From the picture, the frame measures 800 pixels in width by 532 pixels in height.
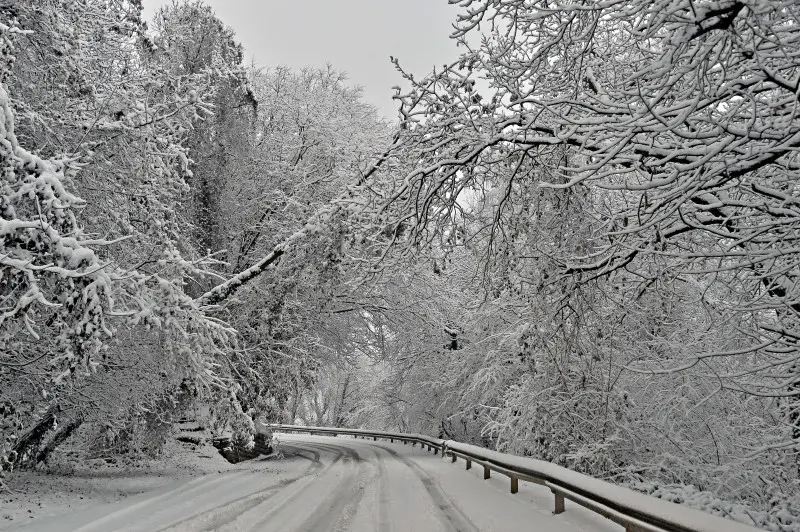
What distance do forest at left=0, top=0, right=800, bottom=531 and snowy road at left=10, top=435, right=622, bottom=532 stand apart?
1.52 meters

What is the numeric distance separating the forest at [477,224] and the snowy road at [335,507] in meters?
1.52

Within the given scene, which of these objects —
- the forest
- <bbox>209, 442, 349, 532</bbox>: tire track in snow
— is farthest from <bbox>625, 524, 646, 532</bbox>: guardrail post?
<bbox>209, 442, 349, 532</bbox>: tire track in snow

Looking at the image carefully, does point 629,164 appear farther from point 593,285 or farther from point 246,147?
point 246,147

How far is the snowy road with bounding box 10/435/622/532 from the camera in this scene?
7762 mm

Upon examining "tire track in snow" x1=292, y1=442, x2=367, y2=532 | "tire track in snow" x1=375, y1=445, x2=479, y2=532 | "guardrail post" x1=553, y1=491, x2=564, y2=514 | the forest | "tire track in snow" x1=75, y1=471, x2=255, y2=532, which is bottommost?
"tire track in snow" x1=75, y1=471, x2=255, y2=532

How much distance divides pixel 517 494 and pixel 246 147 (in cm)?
1204

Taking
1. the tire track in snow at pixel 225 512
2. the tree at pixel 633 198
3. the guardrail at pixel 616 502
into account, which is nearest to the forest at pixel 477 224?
the tree at pixel 633 198

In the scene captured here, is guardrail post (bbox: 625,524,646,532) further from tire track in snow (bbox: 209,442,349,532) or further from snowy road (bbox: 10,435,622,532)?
tire track in snow (bbox: 209,442,349,532)

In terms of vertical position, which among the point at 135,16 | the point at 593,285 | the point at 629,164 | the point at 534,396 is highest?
the point at 135,16

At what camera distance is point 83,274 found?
555 cm

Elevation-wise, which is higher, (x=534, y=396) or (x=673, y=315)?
(x=673, y=315)

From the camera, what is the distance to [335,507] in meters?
9.72

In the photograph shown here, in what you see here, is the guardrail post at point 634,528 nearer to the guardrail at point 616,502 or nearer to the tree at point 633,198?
the guardrail at point 616,502

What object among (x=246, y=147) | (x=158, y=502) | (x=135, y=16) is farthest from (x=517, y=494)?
(x=246, y=147)
